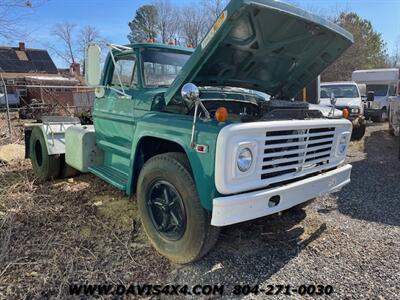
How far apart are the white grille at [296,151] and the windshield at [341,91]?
32.8 ft

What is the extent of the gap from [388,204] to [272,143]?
3004 millimetres

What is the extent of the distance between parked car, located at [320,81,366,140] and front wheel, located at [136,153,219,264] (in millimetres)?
8668

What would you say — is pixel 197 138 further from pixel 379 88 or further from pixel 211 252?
pixel 379 88

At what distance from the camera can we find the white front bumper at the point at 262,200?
98.9 inches

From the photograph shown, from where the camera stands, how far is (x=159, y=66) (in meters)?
4.07

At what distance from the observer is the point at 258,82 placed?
4211 millimetres

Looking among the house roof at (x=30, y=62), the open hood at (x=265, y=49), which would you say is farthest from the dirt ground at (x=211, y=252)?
the house roof at (x=30, y=62)

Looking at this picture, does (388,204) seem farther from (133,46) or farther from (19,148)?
(19,148)

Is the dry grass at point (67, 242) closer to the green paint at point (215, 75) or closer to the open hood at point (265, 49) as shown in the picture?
the green paint at point (215, 75)

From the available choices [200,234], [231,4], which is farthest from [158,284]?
[231,4]

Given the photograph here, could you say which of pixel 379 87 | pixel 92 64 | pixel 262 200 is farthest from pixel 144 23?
pixel 262 200

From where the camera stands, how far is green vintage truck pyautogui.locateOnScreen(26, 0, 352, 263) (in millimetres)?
2645

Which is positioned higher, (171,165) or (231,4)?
(231,4)

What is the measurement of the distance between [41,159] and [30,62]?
3958cm
